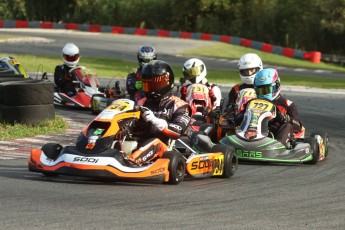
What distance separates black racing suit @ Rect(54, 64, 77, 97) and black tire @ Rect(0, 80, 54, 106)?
420cm

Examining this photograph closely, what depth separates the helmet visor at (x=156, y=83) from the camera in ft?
30.2

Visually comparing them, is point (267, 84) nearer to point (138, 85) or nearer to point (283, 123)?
point (283, 123)

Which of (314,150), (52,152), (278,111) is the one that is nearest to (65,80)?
(278,111)

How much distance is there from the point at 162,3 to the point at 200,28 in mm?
4386

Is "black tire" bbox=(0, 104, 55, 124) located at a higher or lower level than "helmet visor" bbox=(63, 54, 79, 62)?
higher

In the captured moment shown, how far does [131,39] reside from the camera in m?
40.6

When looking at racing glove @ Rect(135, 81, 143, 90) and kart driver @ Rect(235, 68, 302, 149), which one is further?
racing glove @ Rect(135, 81, 143, 90)

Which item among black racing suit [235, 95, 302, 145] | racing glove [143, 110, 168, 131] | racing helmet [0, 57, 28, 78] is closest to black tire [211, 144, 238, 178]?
racing glove [143, 110, 168, 131]

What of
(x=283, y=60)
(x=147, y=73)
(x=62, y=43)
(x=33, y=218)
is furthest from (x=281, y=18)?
(x=33, y=218)

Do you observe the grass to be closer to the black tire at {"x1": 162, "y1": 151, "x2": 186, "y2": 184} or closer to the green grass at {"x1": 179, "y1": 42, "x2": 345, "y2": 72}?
the green grass at {"x1": 179, "y1": 42, "x2": 345, "y2": 72}

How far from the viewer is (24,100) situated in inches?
484

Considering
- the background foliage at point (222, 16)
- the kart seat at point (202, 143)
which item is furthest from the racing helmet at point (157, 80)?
the background foliage at point (222, 16)

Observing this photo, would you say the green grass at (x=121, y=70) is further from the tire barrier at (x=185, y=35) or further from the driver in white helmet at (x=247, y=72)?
the driver in white helmet at (x=247, y=72)

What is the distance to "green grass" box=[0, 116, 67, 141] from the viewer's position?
11.8 metres
